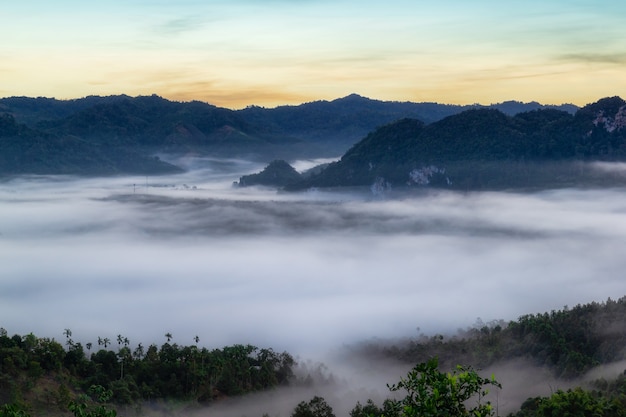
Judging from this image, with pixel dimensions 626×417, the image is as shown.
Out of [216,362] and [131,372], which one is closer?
[131,372]

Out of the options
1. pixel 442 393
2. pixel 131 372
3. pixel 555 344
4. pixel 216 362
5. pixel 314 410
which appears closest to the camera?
pixel 442 393

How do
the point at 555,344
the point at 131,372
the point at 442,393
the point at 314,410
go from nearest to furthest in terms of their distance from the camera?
the point at 442,393 < the point at 314,410 < the point at 131,372 < the point at 555,344

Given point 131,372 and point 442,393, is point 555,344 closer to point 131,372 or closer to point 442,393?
point 131,372

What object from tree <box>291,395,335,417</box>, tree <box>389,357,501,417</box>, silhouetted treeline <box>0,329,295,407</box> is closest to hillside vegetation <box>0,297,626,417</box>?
silhouetted treeline <box>0,329,295,407</box>

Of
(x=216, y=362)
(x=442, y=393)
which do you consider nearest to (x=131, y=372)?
(x=216, y=362)

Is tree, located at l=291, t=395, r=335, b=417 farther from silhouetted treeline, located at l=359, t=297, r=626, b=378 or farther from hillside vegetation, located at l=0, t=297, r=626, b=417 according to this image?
silhouetted treeline, located at l=359, t=297, r=626, b=378

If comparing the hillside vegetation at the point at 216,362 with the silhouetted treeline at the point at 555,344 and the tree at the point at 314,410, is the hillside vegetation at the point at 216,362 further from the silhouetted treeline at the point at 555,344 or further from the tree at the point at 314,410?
the tree at the point at 314,410

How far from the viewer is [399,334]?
15888 cm

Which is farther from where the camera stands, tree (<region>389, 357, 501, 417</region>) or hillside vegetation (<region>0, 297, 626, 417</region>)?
hillside vegetation (<region>0, 297, 626, 417</region>)

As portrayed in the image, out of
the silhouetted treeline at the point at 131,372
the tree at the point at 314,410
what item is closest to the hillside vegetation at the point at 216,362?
the silhouetted treeline at the point at 131,372

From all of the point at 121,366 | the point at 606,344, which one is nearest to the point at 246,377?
the point at 121,366

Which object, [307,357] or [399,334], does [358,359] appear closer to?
[307,357]

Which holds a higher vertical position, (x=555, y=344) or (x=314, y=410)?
(x=314, y=410)

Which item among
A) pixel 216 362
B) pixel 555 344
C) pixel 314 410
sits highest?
pixel 314 410
